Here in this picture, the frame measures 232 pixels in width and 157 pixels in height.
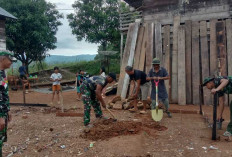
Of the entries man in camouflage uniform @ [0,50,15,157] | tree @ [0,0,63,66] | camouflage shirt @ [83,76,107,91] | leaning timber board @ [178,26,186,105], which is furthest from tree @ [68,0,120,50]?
man in camouflage uniform @ [0,50,15,157]

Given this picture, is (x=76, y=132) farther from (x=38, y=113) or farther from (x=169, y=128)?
(x=38, y=113)

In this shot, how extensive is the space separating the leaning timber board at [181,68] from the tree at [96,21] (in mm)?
10864

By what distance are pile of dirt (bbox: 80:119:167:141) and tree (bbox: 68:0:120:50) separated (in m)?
13.5

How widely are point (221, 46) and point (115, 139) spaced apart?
4.79 metres

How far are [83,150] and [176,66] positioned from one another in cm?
464

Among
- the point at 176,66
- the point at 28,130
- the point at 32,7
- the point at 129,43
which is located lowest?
the point at 28,130

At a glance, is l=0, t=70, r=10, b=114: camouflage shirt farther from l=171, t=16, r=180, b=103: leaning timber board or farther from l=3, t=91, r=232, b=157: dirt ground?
l=171, t=16, r=180, b=103: leaning timber board

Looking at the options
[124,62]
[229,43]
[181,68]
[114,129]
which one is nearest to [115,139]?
[114,129]

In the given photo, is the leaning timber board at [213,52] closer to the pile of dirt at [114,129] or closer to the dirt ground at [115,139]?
the dirt ground at [115,139]

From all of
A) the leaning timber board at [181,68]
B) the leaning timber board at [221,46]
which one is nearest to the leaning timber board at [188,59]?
the leaning timber board at [181,68]

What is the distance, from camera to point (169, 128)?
441cm

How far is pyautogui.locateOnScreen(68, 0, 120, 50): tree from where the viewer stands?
17219mm

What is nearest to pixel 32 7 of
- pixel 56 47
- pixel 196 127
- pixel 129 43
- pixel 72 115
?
pixel 56 47

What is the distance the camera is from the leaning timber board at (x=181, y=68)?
6648 millimetres
